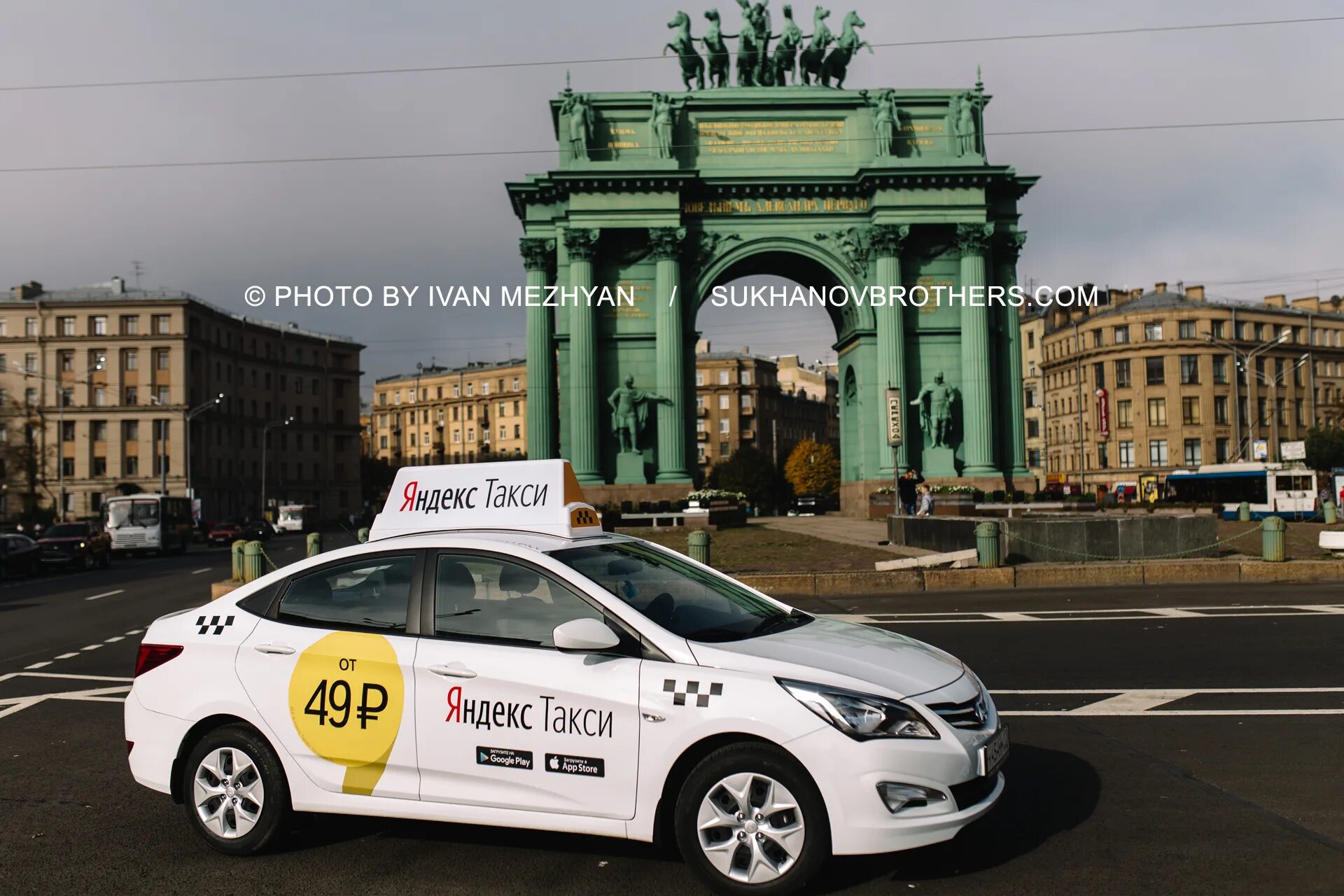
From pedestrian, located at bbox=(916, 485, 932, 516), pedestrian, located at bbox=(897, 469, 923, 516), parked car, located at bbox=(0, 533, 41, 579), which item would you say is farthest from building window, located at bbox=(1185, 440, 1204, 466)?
parked car, located at bbox=(0, 533, 41, 579)

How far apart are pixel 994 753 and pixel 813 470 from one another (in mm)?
106213

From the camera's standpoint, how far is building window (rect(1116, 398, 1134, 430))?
86312mm

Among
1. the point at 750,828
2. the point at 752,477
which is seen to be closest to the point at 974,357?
the point at 750,828

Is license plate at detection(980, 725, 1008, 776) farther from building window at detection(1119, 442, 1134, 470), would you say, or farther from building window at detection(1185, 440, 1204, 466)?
building window at detection(1185, 440, 1204, 466)

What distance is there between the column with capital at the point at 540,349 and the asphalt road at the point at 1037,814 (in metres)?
34.8

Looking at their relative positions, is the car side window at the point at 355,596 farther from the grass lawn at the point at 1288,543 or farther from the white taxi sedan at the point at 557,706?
the grass lawn at the point at 1288,543

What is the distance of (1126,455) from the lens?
86375 mm

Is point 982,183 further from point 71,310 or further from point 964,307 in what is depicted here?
point 71,310

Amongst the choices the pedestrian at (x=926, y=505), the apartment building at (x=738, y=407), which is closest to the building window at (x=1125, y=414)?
the apartment building at (x=738, y=407)

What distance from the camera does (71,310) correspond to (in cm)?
9381

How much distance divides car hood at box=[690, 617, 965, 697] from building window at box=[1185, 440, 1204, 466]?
87.2 metres

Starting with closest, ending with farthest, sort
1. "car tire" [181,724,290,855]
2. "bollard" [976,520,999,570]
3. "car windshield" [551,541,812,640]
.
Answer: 1. "car windshield" [551,541,812,640]
2. "car tire" [181,724,290,855]
3. "bollard" [976,520,999,570]

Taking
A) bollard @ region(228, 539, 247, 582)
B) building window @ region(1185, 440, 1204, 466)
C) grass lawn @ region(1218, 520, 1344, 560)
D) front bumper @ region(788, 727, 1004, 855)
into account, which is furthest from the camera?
building window @ region(1185, 440, 1204, 466)

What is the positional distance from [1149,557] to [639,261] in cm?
2776
